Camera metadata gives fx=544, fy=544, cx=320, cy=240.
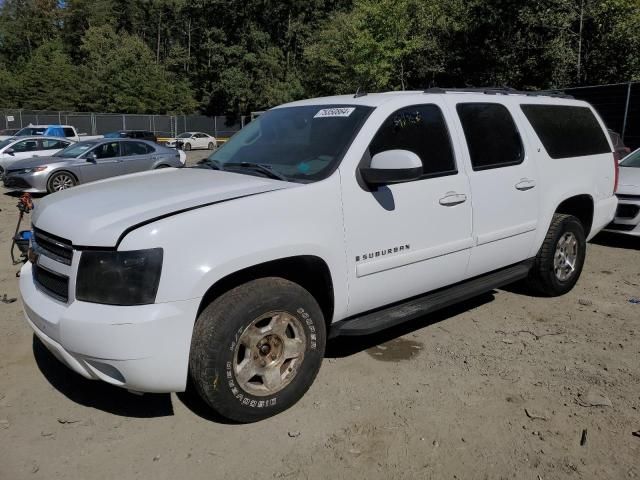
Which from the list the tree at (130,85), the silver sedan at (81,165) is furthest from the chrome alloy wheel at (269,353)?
the tree at (130,85)

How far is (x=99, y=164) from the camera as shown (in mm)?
13391

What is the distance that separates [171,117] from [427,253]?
1982 inches

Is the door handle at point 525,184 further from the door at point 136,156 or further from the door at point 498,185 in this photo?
the door at point 136,156

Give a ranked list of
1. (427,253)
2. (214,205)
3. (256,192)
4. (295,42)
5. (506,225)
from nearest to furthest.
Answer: (214,205) → (256,192) → (427,253) → (506,225) → (295,42)

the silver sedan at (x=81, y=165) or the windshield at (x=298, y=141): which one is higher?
the windshield at (x=298, y=141)

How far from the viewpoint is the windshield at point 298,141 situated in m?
3.40

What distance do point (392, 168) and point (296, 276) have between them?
2.85 ft

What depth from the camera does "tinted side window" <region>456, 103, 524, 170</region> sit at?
4.07 m

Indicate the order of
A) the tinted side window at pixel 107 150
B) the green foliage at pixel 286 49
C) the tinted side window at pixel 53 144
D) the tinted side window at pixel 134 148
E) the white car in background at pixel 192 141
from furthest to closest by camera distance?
the white car in background at pixel 192 141 < the green foliage at pixel 286 49 < the tinted side window at pixel 53 144 < the tinted side window at pixel 134 148 < the tinted side window at pixel 107 150

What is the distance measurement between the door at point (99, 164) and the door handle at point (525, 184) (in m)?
11.3

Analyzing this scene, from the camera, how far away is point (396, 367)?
3.83 m

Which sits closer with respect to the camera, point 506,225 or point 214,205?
point 214,205

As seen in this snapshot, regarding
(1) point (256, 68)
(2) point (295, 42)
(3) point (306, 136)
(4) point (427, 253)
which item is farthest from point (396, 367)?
(2) point (295, 42)

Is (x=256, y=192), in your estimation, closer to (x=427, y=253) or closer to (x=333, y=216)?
(x=333, y=216)
